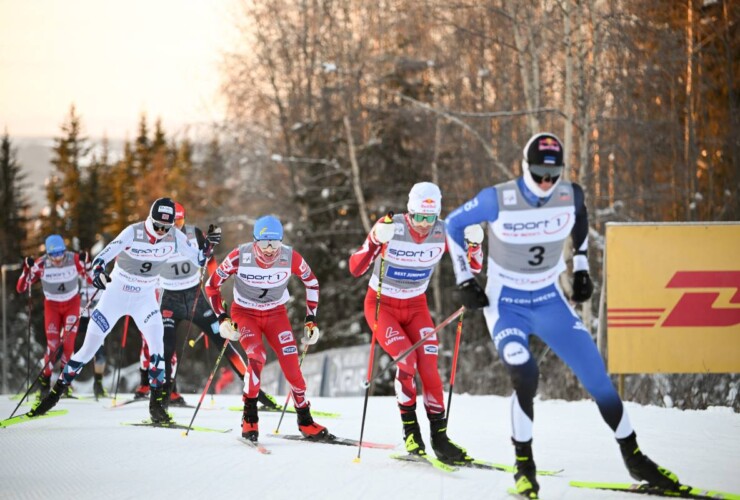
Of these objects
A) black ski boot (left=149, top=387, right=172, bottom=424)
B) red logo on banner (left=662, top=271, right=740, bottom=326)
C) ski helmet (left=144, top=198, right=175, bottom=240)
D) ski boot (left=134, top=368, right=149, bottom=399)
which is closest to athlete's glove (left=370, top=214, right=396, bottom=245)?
ski helmet (left=144, top=198, right=175, bottom=240)

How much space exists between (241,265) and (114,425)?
247 cm

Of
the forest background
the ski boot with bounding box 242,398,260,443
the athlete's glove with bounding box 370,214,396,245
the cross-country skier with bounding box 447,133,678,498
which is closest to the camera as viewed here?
the cross-country skier with bounding box 447,133,678,498

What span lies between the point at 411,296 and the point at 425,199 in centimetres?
93

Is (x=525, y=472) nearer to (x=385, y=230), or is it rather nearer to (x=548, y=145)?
(x=548, y=145)

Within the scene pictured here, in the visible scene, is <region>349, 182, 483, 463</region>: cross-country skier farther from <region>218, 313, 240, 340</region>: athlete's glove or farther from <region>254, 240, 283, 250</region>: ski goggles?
<region>218, 313, 240, 340</region>: athlete's glove

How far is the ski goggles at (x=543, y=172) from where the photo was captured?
5.68 metres

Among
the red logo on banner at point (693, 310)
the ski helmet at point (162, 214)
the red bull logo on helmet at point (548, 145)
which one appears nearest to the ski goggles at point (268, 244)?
the ski helmet at point (162, 214)

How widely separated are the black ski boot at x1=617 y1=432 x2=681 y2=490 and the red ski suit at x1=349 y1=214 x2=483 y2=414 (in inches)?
73.5

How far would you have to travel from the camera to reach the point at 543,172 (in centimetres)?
569

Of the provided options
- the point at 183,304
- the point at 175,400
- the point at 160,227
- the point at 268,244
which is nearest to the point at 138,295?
the point at 160,227

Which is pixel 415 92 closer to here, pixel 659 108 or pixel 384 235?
pixel 659 108

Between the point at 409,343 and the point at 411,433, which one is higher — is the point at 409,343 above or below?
above

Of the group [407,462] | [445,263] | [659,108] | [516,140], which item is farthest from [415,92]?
[407,462]

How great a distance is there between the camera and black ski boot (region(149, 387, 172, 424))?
Result: 948 cm
